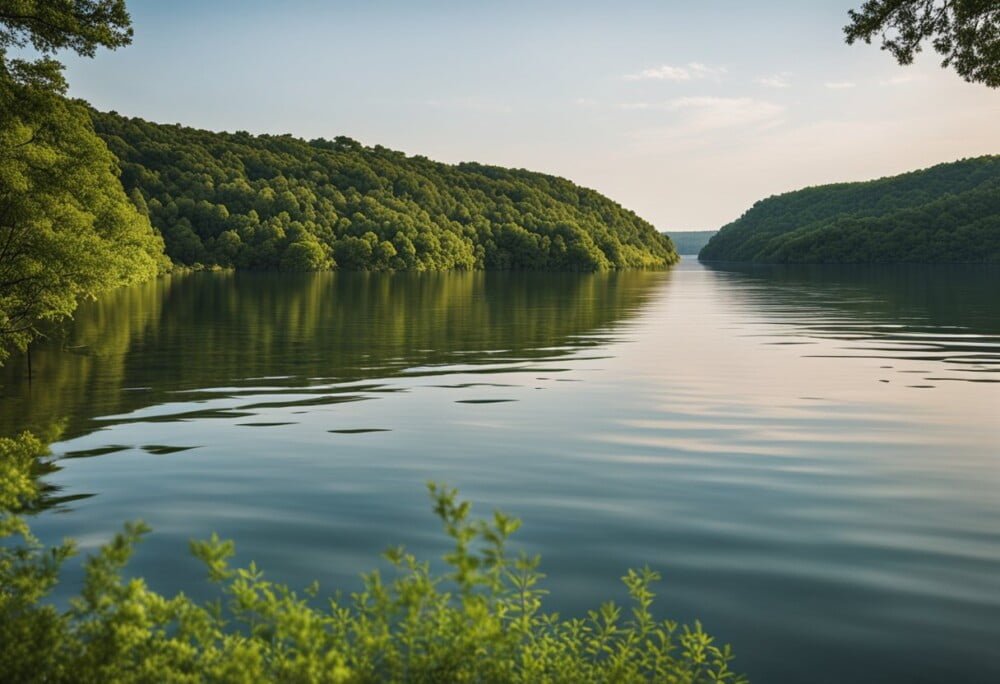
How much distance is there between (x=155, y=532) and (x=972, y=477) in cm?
1623

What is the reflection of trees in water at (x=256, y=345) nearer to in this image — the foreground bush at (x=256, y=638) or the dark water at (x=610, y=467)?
the dark water at (x=610, y=467)

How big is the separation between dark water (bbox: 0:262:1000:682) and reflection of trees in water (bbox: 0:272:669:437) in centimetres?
32

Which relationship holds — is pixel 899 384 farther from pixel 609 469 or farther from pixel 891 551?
pixel 891 551

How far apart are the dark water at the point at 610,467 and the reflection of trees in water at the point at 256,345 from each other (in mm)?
316

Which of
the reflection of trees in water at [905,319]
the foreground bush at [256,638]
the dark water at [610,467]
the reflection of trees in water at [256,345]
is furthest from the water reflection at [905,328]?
the foreground bush at [256,638]

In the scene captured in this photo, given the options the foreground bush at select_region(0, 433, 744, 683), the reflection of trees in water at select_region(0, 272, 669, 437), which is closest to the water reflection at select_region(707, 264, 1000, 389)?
the reflection of trees in water at select_region(0, 272, 669, 437)

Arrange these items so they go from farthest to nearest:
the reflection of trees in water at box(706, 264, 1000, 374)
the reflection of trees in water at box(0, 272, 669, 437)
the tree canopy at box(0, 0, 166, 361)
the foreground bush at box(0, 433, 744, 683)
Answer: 1. the reflection of trees in water at box(706, 264, 1000, 374)
2. the reflection of trees in water at box(0, 272, 669, 437)
3. the tree canopy at box(0, 0, 166, 361)
4. the foreground bush at box(0, 433, 744, 683)

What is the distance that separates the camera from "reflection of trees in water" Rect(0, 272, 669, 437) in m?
30.8

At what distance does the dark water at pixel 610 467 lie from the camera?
38.7 feet

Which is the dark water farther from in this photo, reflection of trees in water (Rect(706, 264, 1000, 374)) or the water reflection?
reflection of trees in water (Rect(706, 264, 1000, 374))

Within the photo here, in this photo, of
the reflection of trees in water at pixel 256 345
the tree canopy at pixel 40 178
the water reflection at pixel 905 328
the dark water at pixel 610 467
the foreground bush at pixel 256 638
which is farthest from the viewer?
the water reflection at pixel 905 328

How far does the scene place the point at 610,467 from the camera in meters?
19.6

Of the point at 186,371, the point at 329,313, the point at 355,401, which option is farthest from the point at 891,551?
the point at 329,313

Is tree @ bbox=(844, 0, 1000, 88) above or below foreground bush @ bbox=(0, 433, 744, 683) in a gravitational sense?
above
